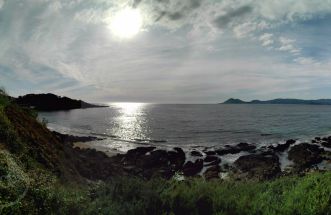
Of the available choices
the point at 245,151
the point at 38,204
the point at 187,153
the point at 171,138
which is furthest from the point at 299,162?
the point at 38,204

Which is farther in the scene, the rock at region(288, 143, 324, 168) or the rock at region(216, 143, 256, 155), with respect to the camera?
the rock at region(216, 143, 256, 155)

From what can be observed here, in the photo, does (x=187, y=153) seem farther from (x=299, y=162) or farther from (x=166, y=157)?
(x=299, y=162)

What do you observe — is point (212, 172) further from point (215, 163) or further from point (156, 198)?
point (156, 198)

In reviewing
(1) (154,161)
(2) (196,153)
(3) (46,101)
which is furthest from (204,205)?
(3) (46,101)

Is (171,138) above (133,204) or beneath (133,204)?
beneath

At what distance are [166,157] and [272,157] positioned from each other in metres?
12.8

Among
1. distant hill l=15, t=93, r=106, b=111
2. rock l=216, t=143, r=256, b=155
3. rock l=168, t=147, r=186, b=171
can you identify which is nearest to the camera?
rock l=168, t=147, r=186, b=171

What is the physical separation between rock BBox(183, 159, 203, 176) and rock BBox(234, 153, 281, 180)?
13.3 feet

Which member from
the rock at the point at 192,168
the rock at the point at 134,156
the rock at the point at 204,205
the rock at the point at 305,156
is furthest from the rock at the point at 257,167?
the rock at the point at 204,205

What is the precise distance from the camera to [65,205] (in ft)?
24.5

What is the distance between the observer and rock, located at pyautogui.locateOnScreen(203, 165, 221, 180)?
2844 cm

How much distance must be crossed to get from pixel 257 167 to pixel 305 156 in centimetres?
882

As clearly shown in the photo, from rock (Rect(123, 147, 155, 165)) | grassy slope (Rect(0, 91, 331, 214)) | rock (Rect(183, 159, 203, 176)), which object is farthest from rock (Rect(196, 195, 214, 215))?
rock (Rect(123, 147, 155, 165))

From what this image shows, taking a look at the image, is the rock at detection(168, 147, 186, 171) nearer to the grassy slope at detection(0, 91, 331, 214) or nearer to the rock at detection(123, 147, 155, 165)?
the rock at detection(123, 147, 155, 165)
